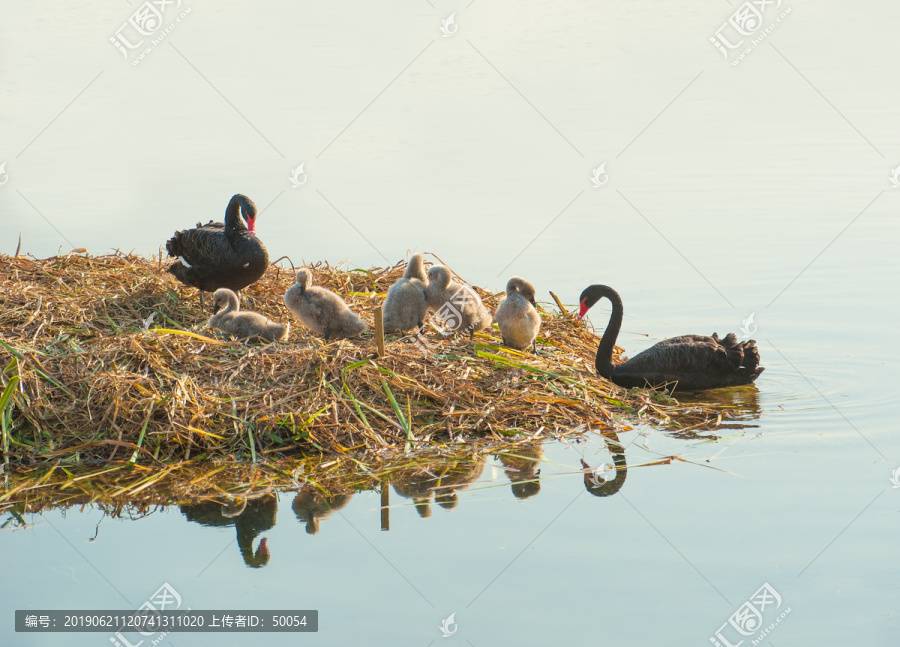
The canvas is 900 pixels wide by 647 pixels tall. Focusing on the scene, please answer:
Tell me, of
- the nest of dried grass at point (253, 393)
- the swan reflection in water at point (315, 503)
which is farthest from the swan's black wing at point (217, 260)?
the swan reflection in water at point (315, 503)

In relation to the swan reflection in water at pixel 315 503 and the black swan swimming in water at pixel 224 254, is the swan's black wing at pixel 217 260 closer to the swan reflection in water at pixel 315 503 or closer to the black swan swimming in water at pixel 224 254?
the black swan swimming in water at pixel 224 254

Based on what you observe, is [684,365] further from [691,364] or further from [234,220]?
[234,220]

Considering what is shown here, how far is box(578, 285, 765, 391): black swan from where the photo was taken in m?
6.21

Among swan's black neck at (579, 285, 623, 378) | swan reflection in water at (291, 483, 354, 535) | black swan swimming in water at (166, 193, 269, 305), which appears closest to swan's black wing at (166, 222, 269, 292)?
black swan swimming in water at (166, 193, 269, 305)

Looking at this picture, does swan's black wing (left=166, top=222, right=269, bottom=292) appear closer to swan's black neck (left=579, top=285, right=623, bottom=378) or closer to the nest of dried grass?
the nest of dried grass

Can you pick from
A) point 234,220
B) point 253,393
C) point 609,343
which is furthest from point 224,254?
point 609,343

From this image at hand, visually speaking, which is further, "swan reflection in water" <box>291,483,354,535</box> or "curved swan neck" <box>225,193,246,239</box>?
"curved swan neck" <box>225,193,246,239</box>

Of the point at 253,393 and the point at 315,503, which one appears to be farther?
the point at 253,393

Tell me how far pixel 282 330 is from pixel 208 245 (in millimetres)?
1059

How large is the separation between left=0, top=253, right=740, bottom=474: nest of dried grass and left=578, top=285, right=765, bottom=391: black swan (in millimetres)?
138

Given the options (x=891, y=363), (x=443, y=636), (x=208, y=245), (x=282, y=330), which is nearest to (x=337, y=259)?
(x=208, y=245)

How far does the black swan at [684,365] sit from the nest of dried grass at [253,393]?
0.14m

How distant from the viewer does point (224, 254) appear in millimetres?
6836

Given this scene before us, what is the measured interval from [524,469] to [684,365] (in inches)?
71.5
